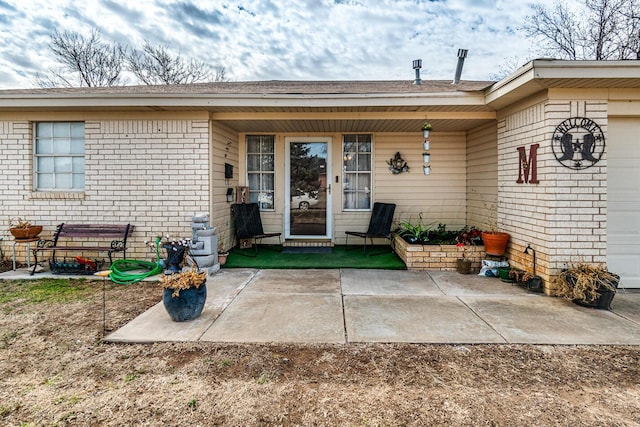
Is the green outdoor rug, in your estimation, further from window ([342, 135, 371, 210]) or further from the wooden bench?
the wooden bench

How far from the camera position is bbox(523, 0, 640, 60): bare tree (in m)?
11.7

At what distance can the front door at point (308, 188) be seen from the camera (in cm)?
711

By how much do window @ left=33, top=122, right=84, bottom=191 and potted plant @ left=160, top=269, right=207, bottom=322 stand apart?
12.2ft

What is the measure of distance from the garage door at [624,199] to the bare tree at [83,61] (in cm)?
1922

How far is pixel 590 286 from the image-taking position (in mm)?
3701

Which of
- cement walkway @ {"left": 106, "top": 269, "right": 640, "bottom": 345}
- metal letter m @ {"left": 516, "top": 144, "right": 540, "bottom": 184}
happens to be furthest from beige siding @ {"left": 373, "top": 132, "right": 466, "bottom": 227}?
cement walkway @ {"left": 106, "top": 269, "right": 640, "bottom": 345}

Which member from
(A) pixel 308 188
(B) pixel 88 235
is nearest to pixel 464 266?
(A) pixel 308 188

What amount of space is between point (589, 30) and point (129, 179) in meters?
16.4

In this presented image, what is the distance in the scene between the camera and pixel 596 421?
6.24 ft

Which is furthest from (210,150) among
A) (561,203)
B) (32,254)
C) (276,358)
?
(561,203)

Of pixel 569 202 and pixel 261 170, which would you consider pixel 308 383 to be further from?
pixel 261 170

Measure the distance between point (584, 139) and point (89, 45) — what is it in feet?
63.4

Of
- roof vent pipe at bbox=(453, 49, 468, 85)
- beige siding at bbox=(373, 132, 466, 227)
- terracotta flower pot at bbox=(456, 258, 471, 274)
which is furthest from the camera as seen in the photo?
beige siding at bbox=(373, 132, 466, 227)

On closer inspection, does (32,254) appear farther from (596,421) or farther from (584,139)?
(584,139)
